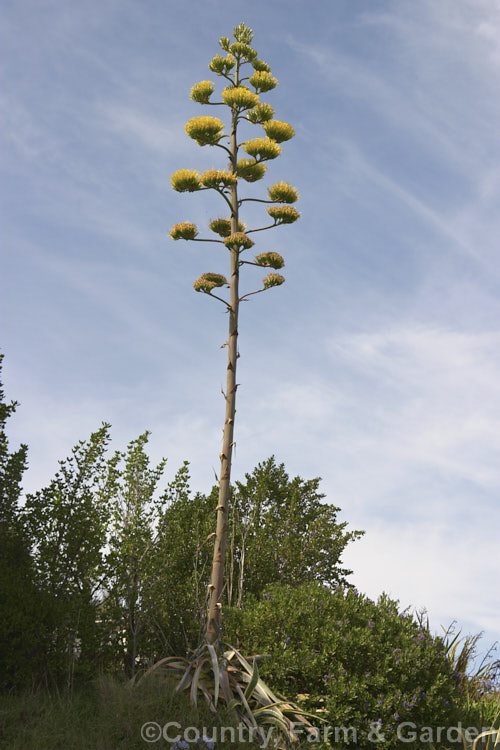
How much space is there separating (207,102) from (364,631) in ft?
19.6

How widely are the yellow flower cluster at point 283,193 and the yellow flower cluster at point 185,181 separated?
0.82 metres

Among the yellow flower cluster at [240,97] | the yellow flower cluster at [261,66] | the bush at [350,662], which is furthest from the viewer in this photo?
the yellow flower cluster at [261,66]

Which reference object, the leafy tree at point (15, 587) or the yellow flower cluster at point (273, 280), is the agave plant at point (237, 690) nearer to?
the leafy tree at point (15, 587)

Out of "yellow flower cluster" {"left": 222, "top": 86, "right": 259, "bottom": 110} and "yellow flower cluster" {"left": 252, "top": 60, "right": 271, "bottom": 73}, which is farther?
"yellow flower cluster" {"left": 252, "top": 60, "right": 271, "bottom": 73}

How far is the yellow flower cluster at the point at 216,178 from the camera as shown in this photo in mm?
6852

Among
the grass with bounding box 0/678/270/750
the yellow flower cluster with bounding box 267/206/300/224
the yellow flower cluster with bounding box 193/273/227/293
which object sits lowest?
the grass with bounding box 0/678/270/750

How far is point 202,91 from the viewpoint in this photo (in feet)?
23.8

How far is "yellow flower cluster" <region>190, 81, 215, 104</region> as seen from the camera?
285 inches

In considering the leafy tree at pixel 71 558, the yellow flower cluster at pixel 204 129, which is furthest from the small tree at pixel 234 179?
the leafy tree at pixel 71 558

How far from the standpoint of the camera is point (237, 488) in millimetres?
10664

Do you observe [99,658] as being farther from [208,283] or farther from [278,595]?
[208,283]

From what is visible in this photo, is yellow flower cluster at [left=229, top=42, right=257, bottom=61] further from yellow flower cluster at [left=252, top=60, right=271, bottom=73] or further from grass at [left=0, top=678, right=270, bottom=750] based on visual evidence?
grass at [left=0, top=678, right=270, bottom=750]

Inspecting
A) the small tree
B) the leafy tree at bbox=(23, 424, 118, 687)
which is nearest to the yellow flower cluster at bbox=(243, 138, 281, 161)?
the small tree

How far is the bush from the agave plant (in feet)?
0.73
